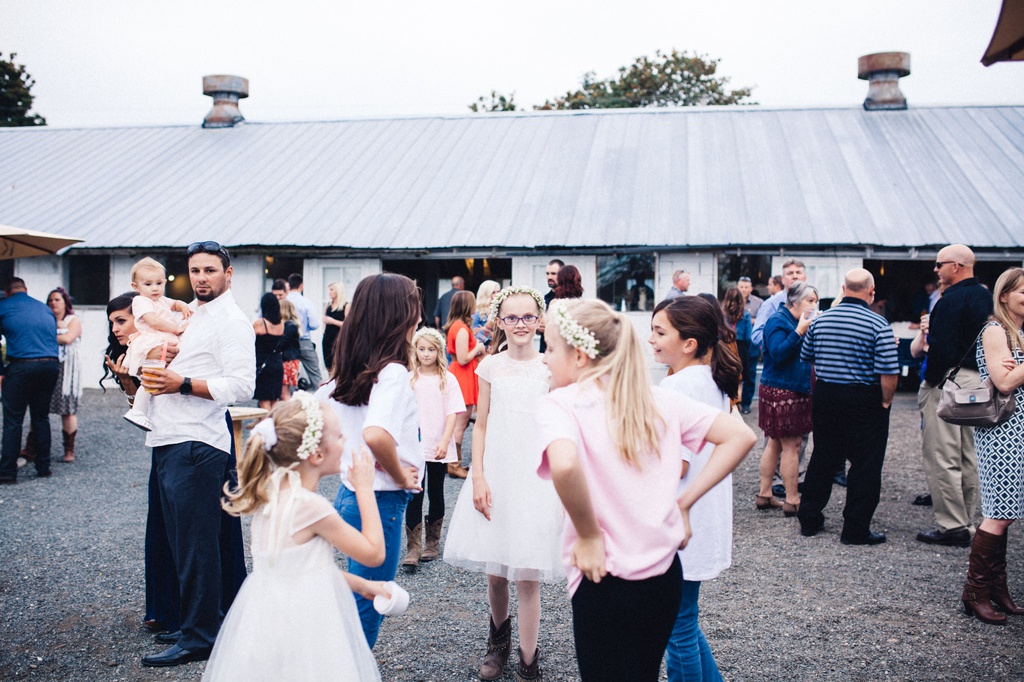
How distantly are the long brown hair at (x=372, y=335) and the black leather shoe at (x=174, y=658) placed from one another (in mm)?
1796

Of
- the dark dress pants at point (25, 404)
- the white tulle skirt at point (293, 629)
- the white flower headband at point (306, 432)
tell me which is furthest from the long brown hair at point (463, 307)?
the white tulle skirt at point (293, 629)

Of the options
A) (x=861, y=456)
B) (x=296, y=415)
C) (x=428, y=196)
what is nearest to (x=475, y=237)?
(x=428, y=196)

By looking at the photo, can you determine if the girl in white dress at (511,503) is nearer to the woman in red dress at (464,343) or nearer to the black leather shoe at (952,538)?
the woman in red dress at (464,343)

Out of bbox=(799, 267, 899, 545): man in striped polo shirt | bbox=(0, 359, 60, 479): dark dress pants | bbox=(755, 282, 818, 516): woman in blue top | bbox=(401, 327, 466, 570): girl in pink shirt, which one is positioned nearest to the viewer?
bbox=(401, 327, 466, 570): girl in pink shirt

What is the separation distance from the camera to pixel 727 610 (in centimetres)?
479

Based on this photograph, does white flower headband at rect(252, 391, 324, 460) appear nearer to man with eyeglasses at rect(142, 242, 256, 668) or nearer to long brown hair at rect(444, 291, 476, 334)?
man with eyeglasses at rect(142, 242, 256, 668)

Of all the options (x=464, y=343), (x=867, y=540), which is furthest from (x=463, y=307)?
(x=867, y=540)

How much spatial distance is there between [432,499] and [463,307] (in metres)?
2.24

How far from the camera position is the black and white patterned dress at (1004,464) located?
451cm

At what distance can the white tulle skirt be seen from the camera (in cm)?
257

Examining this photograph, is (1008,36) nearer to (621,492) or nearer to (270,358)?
(621,492)

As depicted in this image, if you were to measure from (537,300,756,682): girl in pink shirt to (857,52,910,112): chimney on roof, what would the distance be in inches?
665

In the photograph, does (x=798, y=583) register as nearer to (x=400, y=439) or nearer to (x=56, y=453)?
(x=400, y=439)

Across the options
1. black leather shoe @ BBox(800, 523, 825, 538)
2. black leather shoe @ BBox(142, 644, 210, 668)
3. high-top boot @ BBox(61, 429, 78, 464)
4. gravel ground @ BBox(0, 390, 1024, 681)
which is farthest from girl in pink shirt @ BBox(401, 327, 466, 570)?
high-top boot @ BBox(61, 429, 78, 464)
